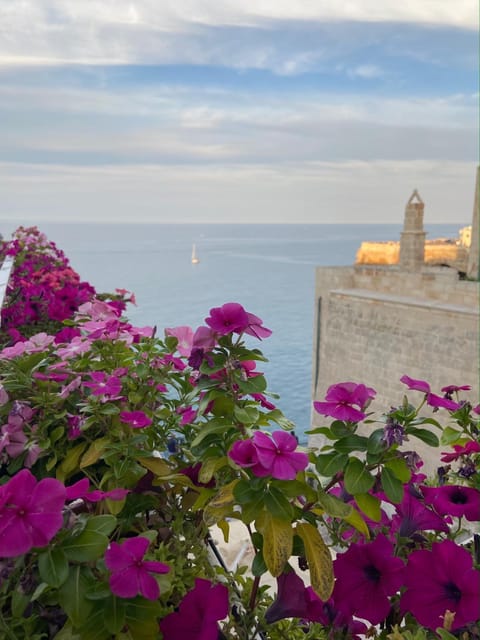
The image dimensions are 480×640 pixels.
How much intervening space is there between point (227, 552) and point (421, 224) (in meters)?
10.2

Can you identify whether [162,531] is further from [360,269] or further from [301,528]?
[360,269]

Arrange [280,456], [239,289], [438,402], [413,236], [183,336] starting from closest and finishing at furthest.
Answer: [280,456] → [438,402] → [183,336] → [413,236] → [239,289]

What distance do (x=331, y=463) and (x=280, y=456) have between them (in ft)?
0.45

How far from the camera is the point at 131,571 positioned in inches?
31.8

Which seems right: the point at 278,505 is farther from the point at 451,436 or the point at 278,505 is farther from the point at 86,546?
the point at 451,436

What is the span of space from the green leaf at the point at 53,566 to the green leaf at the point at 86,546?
0.03 feet

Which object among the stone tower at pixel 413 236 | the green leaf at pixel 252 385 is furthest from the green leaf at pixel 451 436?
the stone tower at pixel 413 236

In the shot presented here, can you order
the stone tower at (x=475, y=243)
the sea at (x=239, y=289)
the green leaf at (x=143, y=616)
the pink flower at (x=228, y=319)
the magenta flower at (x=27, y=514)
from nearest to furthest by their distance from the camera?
the magenta flower at (x=27, y=514) < the green leaf at (x=143, y=616) < the pink flower at (x=228, y=319) < the stone tower at (x=475, y=243) < the sea at (x=239, y=289)

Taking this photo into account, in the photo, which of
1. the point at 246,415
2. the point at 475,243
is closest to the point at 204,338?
the point at 246,415

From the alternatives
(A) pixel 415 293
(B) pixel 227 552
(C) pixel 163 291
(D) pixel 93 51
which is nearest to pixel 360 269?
(A) pixel 415 293

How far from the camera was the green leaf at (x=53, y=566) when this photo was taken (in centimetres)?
77

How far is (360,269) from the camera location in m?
11.2

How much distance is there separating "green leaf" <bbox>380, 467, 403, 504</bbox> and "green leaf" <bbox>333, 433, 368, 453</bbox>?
0.21 feet

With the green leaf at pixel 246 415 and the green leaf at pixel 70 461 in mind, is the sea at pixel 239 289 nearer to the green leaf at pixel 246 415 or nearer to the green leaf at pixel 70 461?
the green leaf at pixel 70 461
